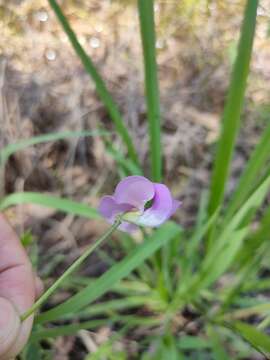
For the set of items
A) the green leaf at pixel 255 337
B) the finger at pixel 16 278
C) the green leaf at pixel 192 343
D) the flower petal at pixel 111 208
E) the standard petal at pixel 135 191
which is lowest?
the green leaf at pixel 192 343

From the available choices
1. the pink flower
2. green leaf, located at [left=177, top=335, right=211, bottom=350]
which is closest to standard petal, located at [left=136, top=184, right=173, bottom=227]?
the pink flower

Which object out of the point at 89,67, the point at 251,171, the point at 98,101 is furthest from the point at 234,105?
the point at 98,101

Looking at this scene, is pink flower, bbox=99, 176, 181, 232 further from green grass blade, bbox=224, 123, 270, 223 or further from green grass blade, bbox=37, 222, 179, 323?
green grass blade, bbox=224, 123, 270, 223

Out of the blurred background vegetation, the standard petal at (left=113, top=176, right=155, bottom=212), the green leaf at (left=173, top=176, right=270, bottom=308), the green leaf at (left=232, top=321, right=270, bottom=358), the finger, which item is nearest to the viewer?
the standard petal at (left=113, top=176, right=155, bottom=212)

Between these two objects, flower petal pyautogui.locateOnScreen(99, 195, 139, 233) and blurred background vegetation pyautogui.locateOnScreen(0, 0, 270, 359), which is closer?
flower petal pyautogui.locateOnScreen(99, 195, 139, 233)

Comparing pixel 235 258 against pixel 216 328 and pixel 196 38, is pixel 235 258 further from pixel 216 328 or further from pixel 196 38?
pixel 196 38

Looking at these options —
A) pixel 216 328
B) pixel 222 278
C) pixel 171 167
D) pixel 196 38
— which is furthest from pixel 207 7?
pixel 216 328

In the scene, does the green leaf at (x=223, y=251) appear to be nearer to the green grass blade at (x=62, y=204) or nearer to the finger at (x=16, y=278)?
the green grass blade at (x=62, y=204)

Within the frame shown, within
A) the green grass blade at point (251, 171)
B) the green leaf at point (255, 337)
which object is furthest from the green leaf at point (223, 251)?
the green leaf at point (255, 337)
